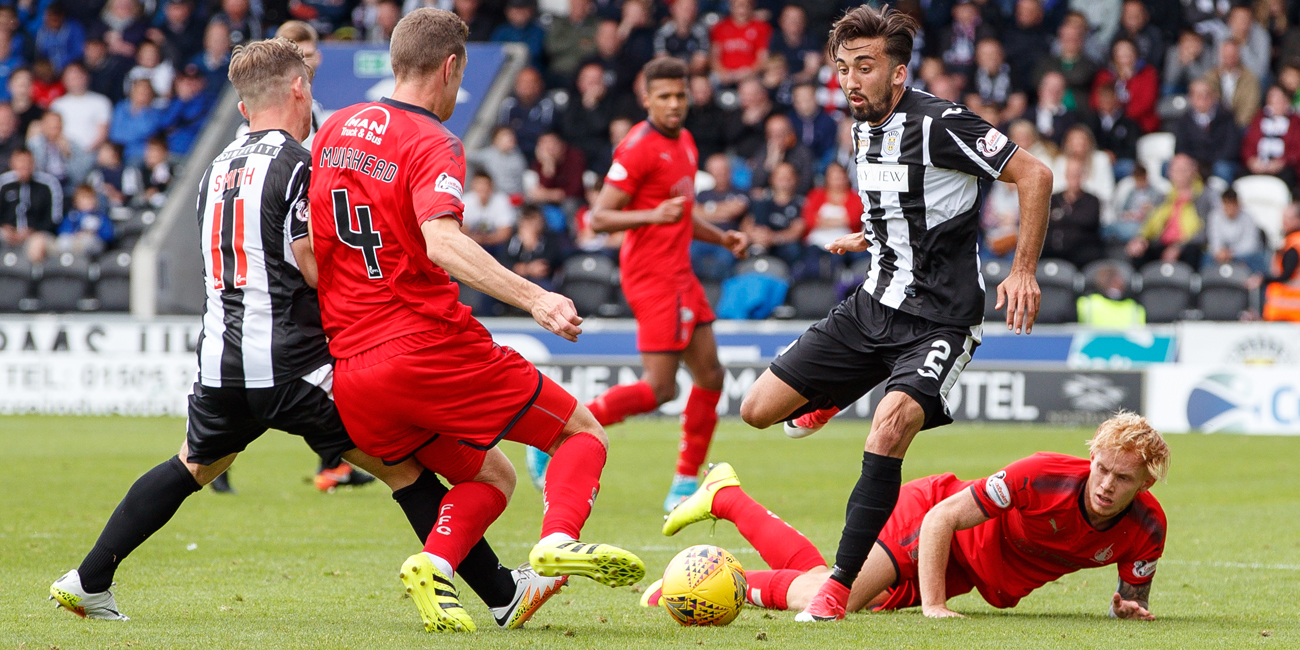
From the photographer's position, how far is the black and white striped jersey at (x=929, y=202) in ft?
17.2

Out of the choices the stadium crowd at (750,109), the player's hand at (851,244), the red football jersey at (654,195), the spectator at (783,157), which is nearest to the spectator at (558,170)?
the stadium crowd at (750,109)

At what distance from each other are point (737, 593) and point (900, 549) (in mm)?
820

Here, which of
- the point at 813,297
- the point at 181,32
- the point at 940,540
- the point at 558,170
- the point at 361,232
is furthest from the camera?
the point at 181,32

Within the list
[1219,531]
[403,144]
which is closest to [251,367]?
[403,144]

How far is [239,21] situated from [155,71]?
1.35 metres

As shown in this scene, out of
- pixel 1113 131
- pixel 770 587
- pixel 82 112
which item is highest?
pixel 1113 131

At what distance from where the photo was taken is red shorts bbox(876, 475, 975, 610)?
5.33m

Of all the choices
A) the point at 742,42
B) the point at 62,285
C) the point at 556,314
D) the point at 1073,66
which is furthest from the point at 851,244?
the point at 62,285

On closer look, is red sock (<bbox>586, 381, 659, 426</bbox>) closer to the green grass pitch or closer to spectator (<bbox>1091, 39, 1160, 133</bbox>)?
the green grass pitch

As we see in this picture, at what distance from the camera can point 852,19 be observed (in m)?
5.25

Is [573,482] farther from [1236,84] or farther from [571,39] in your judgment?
[571,39]

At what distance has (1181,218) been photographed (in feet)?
51.4

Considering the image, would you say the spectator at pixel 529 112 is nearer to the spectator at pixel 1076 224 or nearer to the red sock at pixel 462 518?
the spectator at pixel 1076 224

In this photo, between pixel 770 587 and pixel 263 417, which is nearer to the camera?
pixel 263 417
